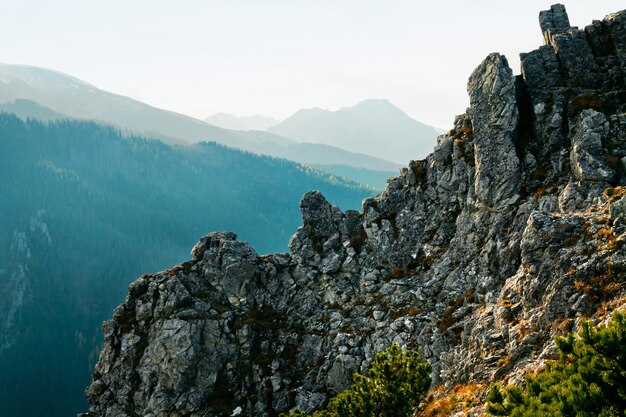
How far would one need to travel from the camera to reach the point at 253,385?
6488cm

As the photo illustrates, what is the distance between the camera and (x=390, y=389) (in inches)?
1652

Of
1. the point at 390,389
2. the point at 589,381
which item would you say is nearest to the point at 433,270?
the point at 390,389

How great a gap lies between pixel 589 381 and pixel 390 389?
23.4 metres

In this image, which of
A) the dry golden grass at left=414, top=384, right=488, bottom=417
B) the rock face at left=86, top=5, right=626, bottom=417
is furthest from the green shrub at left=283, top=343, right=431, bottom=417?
the rock face at left=86, top=5, right=626, bottom=417

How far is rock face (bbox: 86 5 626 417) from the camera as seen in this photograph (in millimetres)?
44500

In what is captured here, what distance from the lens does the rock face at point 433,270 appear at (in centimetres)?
4450

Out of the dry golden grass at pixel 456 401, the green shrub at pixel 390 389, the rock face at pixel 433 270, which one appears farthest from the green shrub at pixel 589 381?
the green shrub at pixel 390 389

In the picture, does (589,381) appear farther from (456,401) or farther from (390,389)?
(390,389)

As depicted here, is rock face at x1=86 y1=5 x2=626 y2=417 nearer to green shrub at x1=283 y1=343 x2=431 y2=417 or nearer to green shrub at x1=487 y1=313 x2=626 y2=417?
green shrub at x1=283 y1=343 x2=431 y2=417

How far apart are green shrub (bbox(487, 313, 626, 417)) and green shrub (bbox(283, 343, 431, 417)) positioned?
19.9m

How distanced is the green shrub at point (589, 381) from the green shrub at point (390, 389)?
1990cm

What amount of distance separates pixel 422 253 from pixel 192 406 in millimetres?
37096

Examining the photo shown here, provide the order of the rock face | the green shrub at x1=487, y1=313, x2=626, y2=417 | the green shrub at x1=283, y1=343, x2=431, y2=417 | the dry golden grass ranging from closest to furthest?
the green shrub at x1=487, y1=313, x2=626, y2=417
the dry golden grass
the green shrub at x1=283, y1=343, x2=431, y2=417
the rock face

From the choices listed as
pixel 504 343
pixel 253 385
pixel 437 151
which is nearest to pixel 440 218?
pixel 437 151
